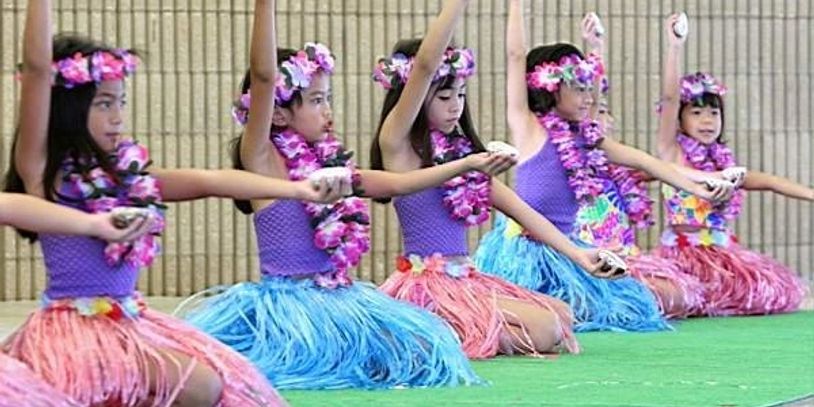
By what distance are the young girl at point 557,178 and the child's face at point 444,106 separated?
3.66 feet

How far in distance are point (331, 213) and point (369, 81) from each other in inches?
171

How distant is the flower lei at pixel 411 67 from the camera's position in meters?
7.17

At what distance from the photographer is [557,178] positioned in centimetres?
843

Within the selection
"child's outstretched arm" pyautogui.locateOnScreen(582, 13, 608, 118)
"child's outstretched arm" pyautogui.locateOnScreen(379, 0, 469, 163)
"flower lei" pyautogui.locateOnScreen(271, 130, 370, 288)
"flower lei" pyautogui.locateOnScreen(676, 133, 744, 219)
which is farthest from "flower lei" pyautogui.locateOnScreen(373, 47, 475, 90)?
"flower lei" pyautogui.locateOnScreen(676, 133, 744, 219)

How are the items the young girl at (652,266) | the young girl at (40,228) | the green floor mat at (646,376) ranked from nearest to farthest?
the young girl at (40,228), the green floor mat at (646,376), the young girl at (652,266)

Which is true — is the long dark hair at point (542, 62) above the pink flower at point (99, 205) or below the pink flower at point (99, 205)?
above

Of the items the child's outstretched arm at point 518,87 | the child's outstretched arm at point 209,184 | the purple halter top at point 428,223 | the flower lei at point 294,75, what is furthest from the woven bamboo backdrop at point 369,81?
the child's outstretched arm at point 209,184

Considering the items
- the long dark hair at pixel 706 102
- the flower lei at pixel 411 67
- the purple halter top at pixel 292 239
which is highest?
the flower lei at pixel 411 67

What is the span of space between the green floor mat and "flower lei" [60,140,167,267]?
87 cm

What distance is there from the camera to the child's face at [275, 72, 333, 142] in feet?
21.5

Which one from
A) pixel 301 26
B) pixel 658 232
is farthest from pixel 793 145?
pixel 301 26

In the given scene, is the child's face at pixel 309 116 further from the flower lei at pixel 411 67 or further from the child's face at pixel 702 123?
the child's face at pixel 702 123

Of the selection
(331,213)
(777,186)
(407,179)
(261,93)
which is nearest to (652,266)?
(777,186)

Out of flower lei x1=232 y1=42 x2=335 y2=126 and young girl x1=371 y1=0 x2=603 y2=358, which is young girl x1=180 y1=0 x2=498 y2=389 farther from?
young girl x1=371 y1=0 x2=603 y2=358
